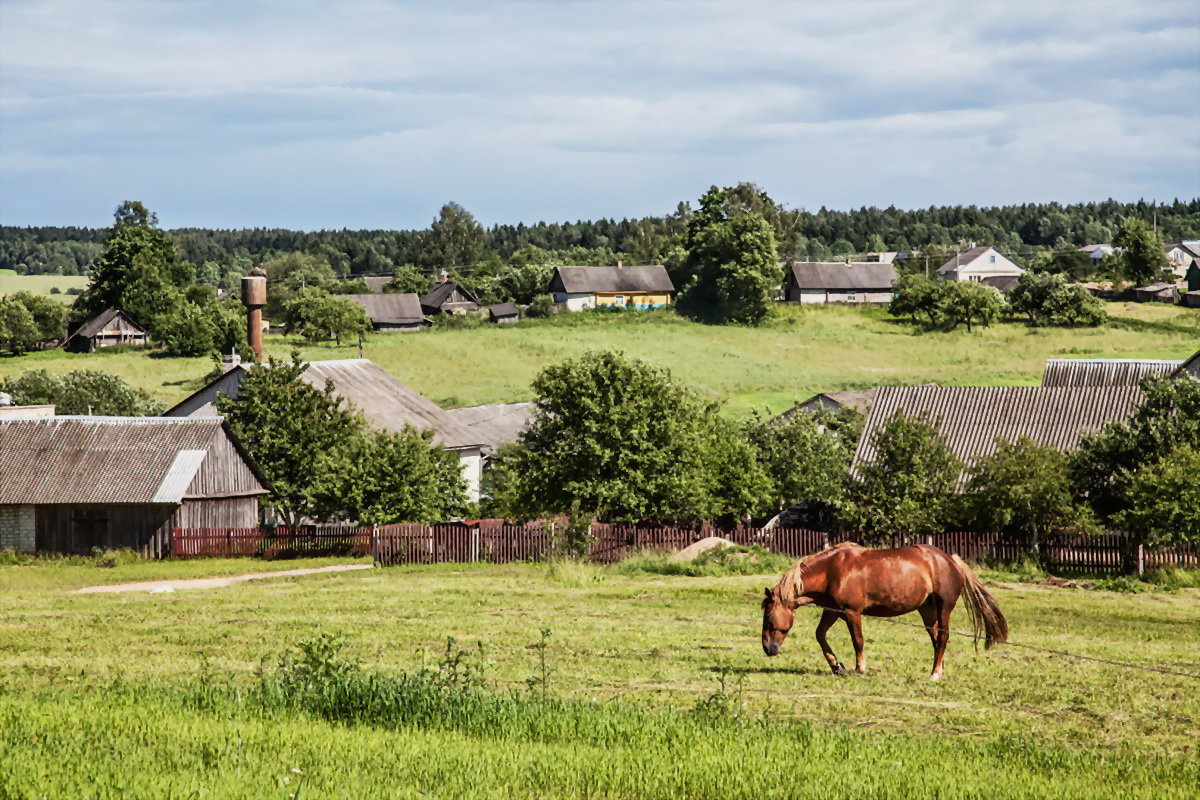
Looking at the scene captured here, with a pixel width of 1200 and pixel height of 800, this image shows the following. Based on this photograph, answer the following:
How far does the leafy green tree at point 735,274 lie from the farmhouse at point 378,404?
53.0 metres

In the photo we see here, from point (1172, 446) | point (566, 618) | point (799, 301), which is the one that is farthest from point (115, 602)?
point (799, 301)

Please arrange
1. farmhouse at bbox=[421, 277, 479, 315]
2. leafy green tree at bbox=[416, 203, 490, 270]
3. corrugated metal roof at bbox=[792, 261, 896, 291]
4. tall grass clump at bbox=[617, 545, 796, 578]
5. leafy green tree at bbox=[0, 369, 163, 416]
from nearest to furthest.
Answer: tall grass clump at bbox=[617, 545, 796, 578]
leafy green tree at bbox=[0, 369, 163, 416]
corrugated metal roof at bbox=[792, 261, 896, 291]
farmhouse at bbox=[421, 277, 479, 315]
leafy green tree at bbox=[416, 203, 490, 270]

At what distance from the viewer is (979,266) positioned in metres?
150

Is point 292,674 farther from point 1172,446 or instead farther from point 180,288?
point 180,288

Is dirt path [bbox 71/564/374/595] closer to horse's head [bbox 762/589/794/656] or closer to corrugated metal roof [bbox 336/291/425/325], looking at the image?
horse's head [bbox 762/589/794/656]

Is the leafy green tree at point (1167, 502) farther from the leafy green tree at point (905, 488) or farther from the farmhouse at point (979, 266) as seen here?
the farmhouse at point (979, 266)

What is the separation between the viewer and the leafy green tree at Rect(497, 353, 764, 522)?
3753cm

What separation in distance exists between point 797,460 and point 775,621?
28.0 m

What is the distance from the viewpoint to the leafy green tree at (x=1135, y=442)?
108ft

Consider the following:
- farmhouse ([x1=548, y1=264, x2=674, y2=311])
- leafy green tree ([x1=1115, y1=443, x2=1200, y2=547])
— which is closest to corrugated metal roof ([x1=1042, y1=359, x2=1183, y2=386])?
leafy green tree ([x1=1115, y1=443, x2=1200, y2=547])

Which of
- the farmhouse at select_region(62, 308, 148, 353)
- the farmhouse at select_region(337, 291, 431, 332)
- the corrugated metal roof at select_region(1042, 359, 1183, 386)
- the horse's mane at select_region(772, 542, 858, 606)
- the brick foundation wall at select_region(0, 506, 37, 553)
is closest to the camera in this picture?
the horse's mane at select_region(772, 542, 858, 606)

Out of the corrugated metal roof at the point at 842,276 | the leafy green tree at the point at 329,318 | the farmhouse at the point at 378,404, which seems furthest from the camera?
the corrugated metal roof at the point at 842,276

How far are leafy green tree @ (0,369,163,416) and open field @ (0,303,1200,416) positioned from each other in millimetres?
6415

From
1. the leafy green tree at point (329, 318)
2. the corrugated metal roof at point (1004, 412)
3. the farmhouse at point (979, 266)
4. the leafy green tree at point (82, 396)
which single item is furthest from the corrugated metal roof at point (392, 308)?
the corrugated metal roof at point (1004, 412)
